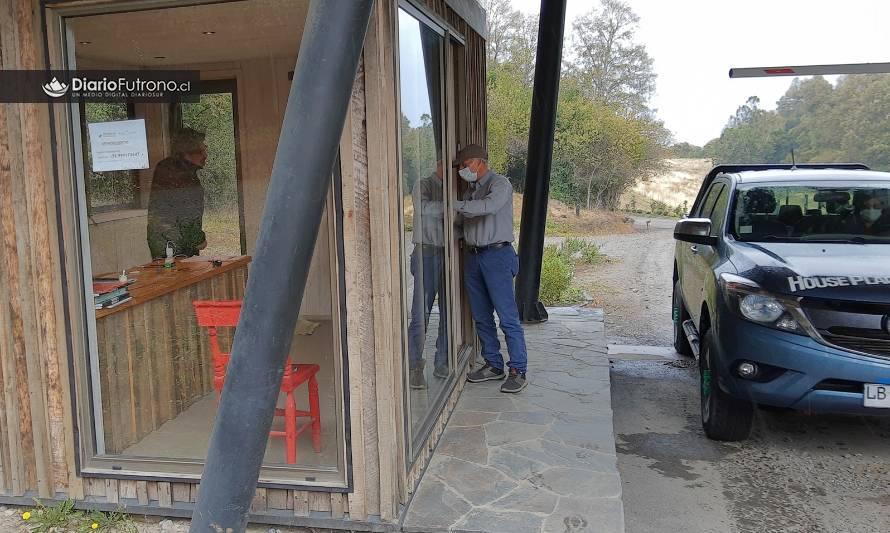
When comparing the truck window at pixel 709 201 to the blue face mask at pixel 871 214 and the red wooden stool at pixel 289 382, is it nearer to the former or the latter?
the blue face mask at pixel 871 214

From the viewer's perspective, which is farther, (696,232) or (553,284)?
(553,284)

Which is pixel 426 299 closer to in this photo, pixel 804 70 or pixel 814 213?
pixel 814 213

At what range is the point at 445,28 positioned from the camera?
5043 millimetres

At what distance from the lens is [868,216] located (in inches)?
222

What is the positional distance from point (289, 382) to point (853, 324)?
10.7 feet

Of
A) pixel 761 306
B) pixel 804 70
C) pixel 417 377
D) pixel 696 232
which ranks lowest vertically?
pixel 417 377

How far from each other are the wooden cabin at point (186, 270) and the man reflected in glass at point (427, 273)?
4 centimetres

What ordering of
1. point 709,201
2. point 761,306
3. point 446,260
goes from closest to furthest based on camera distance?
1. point 761,306
2. point 446,260
3. point 709,201

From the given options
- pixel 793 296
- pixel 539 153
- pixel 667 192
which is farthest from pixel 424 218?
pixel 667 192

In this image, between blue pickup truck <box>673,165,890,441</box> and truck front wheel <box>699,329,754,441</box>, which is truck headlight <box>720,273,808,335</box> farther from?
truck front wheel <box>699,329,754,441</box>

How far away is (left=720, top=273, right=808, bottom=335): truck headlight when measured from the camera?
4535mm

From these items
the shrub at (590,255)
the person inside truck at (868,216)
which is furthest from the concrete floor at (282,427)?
the shrub at (590,255)

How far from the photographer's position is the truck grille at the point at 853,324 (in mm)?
4410

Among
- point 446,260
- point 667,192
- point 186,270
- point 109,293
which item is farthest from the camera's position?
point 667,192
